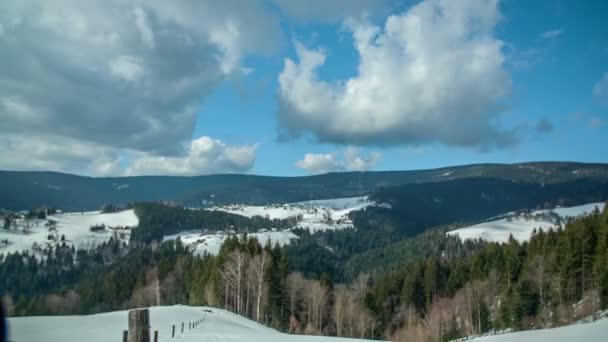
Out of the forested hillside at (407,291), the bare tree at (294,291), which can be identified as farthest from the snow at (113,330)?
the bare tree at (294,291)

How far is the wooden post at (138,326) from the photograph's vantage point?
8.40m

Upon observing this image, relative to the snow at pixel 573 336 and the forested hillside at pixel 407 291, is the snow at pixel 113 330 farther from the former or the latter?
the forested hillside at pixel 407 291

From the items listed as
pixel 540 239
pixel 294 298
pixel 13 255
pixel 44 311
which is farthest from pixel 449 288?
pixel 13 255

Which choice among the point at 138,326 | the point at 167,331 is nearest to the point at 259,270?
the point at 167,331

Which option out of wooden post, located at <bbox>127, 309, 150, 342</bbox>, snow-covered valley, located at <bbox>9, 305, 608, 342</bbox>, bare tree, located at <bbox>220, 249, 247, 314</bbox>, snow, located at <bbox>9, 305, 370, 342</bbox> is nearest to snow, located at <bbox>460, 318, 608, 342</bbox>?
snow-covered valley, located at <bbox>9, 305, 608, 342</bbox>

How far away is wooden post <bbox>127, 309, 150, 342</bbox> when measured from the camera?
8397 mm

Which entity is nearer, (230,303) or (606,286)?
(606,286)

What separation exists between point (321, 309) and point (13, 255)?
517 feet

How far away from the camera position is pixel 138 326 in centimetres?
844

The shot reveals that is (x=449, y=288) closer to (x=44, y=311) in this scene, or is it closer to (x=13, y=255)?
(x=44, y=311)

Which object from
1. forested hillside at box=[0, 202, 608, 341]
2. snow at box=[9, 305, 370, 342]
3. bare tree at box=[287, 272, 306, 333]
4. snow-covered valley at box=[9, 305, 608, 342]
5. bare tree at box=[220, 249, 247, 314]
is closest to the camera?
snow-covered valley at box=[9, 305, 608, 342]

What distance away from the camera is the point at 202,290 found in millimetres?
71562

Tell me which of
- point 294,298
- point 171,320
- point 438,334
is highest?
point 171,320

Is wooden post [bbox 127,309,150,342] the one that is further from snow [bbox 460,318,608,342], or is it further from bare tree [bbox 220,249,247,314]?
bare tree [bbox 220,249,247,314]
